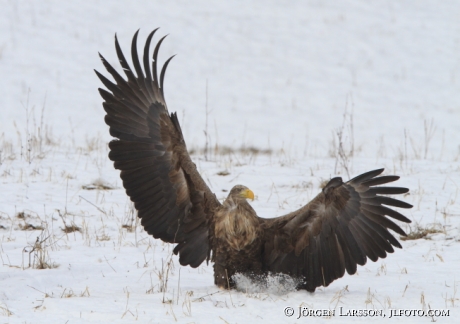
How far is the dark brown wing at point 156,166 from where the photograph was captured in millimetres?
6242

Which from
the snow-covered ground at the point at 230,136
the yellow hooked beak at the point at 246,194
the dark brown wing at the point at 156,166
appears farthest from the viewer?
the dark brown wing at the point at 156,166

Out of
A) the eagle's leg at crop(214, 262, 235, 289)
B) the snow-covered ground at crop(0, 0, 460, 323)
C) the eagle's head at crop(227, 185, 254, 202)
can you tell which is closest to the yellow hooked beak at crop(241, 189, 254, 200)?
the eagle's head at crop(227, 185, 254, 202)

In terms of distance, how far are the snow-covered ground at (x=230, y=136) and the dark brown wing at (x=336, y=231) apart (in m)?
0.23

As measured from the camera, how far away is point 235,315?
491 centimetres

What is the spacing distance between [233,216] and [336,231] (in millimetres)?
859

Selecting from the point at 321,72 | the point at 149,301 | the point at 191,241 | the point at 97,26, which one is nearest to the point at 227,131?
the point at 321,72

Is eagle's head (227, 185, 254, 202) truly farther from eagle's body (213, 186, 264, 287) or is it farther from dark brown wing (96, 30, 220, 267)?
dark brown wing (96, 30, 220, 267)

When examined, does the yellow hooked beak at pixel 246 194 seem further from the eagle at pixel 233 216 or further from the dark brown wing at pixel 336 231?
the dark brown wing at pixel 336 231

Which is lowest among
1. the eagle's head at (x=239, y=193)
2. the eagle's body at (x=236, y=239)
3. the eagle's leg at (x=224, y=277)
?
the eagle's leg at (x=224, y=277)

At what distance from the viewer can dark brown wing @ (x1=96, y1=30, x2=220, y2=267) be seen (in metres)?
6.24

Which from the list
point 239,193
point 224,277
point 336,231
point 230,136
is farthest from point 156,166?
Result: point 230,136

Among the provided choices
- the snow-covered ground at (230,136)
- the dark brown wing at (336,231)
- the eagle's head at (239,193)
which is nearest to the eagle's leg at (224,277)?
the snow-covered ground at (230,136)

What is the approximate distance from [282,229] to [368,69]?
51.8 feet

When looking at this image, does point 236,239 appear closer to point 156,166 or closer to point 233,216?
point 233,216
